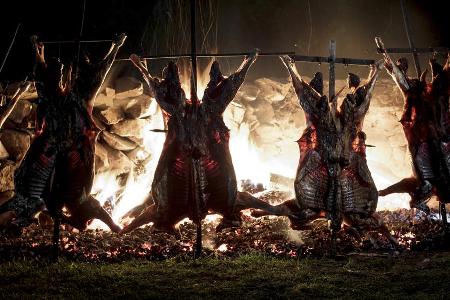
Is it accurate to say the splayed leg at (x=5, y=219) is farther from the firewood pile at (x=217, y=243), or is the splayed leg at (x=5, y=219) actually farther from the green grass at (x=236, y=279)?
the green grass at (x=236, y=279)

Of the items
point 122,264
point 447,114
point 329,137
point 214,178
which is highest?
point 447,114

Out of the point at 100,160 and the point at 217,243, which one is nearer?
the point at 217,243

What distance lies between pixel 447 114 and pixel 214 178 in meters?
4.97

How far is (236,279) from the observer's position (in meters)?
6.25

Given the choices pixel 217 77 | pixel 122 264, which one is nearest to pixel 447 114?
pixel 217 77

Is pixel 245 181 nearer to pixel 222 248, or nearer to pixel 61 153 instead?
pixel 222 248

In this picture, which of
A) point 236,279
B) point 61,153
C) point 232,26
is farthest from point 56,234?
point 232,26

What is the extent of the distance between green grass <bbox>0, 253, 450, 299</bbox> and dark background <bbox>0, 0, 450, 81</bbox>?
19.6 ft

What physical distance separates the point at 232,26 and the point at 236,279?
29.4 feet

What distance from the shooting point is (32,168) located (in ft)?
23.2

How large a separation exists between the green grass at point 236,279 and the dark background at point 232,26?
5.98 m

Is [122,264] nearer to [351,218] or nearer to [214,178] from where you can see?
[214,178]

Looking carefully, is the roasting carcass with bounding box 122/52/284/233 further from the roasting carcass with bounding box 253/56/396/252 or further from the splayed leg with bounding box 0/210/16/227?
the splayed leg with bounding box 0/210/16/227

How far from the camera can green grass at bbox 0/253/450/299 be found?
5.66 metres
